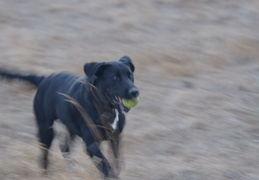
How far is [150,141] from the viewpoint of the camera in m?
6.41

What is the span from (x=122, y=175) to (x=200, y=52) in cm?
456

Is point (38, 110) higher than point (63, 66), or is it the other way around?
point (38, 110)

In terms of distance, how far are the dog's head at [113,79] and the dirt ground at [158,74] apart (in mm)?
723

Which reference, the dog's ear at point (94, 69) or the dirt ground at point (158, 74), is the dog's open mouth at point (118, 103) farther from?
the dirt ground at point (158, 74)

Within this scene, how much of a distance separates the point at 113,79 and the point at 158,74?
3.94 meters

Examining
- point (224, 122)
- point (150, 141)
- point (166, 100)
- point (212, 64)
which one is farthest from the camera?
point (212, 64)

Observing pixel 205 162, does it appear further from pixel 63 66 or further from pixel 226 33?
pixel 226 33

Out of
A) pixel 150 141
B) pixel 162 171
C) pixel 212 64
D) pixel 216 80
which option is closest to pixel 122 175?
pixel 162 171

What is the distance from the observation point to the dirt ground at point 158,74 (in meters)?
5.46

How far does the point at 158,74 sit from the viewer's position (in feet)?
27.5

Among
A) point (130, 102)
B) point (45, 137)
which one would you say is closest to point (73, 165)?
point (45, 137)

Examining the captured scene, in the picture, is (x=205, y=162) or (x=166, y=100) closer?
(x=205, y=162)

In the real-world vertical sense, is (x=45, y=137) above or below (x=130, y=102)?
below

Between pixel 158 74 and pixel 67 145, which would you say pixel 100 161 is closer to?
pixel 67 145
